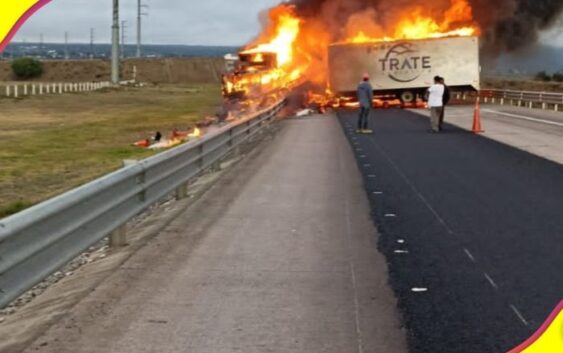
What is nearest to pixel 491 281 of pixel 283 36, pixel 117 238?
pixel 117 238

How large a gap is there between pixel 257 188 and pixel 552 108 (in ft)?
119

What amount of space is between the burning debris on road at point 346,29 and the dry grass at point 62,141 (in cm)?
474

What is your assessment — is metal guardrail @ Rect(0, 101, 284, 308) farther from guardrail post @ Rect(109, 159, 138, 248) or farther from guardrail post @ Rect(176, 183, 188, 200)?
guardrail post @ Rect(176, 183, 188, 200)

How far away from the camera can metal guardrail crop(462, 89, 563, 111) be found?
152 ft

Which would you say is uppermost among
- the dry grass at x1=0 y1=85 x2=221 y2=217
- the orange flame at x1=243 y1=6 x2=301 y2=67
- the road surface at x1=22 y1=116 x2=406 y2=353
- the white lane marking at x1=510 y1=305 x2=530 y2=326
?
the orange flame at x1=243 y1=6 x2=301 y2=67

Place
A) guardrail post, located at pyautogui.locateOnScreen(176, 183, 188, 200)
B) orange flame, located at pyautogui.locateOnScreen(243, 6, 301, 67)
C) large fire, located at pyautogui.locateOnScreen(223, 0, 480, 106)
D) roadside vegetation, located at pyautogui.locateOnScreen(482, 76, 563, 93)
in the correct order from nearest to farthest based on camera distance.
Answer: guardrail post, located at pyautogui.locateOnScreen(176, 183, 188, 200), large fire, located at pyautogui.locateOnScreen(223, 0, 480, 106), orange flame, located at pyautogui.locateOnScreen(243, 6, 301, 67), roadside vegetation, located at pyautogui.locateOnScreen(482, 76, 563, 93)

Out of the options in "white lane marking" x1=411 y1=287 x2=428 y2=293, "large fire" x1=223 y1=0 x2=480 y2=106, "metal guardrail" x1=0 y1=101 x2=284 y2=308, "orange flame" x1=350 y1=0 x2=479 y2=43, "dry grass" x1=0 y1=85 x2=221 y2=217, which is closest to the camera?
"metal guardrail" x1=0 y1=101 x2=284 y2=308

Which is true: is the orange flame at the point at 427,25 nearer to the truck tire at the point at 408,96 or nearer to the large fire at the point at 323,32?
the large fire at the point at 323,32

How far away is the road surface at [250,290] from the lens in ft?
17.9

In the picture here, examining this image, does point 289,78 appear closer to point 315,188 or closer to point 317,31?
point 317,31

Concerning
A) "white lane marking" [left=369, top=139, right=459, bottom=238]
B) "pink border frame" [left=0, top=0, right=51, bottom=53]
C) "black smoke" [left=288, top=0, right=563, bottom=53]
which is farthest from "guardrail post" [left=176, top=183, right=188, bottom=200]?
"black smoke" [left=288, top=0, right=563, bottom=53]

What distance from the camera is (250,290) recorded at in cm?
689

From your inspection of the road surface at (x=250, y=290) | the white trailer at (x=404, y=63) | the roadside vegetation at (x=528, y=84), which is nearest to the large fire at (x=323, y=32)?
the white trailer at (x=404, y=63)

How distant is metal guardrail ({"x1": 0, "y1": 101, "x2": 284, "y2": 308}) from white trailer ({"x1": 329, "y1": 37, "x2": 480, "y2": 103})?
3311 cm
